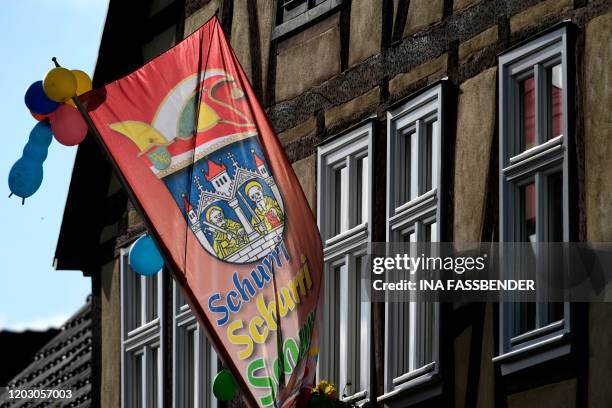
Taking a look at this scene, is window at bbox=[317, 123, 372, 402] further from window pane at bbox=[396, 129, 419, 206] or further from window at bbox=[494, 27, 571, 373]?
window at bbox=[494, 27, 571, 373]

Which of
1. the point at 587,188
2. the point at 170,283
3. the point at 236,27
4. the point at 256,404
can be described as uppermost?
the point at 236,27

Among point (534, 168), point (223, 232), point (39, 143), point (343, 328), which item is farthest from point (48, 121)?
point (534, 168)

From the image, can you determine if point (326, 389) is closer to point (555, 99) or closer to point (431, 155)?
point (431, 155)

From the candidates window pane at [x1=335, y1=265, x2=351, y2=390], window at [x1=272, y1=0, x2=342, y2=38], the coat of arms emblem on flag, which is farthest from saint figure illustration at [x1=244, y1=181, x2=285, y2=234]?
window at [x1=272, y1=0, x2=342, y2=38]

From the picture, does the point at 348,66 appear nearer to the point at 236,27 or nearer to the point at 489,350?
the point at 236,27

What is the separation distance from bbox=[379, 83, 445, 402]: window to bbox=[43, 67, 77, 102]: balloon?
2.63 meters

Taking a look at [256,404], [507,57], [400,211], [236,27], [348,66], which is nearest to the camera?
[256,404]

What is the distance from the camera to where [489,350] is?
15.2 meters

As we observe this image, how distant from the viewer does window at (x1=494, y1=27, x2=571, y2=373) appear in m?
14.8

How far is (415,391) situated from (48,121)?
10.8 ft

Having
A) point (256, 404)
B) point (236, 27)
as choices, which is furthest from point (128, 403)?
point (256, 404)

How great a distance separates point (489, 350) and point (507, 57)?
2069 millimetres

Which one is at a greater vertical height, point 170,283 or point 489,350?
point 170,283

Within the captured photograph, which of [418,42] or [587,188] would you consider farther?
[418,42]
